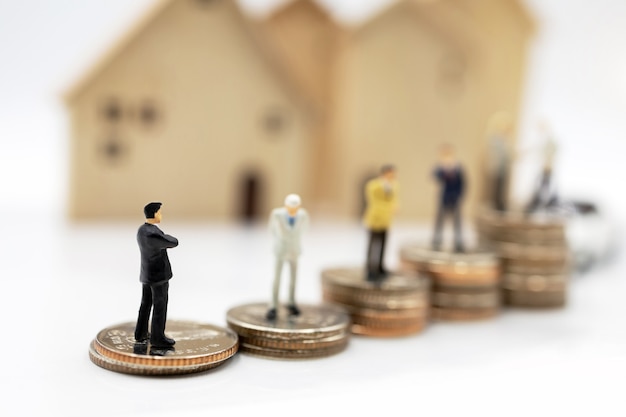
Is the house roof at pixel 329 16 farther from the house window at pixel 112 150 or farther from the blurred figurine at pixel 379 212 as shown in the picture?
the blurred figurine at pixel 379 212

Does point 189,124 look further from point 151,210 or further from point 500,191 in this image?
point 151,210

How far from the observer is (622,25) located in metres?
9.34

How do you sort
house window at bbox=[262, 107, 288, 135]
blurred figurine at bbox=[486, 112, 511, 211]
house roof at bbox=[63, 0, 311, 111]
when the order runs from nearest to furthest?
blurred figurine at bbox=[486, 112, 511, 211] → house roof at bbox=[63, 0, 311, 111] → house window at bbox=[262, 107, 288, 135]

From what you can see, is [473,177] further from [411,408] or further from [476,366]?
[411,408]

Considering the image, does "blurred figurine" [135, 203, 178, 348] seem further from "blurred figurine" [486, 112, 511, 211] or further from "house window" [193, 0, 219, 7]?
"house window" [193, 0, 219, 7]

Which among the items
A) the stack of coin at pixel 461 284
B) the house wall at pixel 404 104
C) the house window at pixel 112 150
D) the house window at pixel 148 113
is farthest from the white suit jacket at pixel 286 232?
the house wall at pixel 404 104

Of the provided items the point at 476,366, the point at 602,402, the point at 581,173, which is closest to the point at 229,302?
the point at 476,366

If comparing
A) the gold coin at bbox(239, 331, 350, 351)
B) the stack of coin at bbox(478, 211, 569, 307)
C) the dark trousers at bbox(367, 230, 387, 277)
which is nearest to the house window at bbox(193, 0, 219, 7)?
the stack of coin at bbox(478, 211, 569, 307)

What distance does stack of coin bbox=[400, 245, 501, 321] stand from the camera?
5.10 m

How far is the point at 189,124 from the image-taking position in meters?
9.15

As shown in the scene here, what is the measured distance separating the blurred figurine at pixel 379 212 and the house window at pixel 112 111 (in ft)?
16.0

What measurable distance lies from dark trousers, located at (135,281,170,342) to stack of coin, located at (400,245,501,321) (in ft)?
7.48

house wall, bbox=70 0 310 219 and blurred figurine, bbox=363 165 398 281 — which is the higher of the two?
house wall, bbox=70 0 310 219

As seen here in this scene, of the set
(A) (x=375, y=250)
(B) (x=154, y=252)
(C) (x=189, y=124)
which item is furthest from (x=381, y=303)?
(C) (x=189, y=124)
